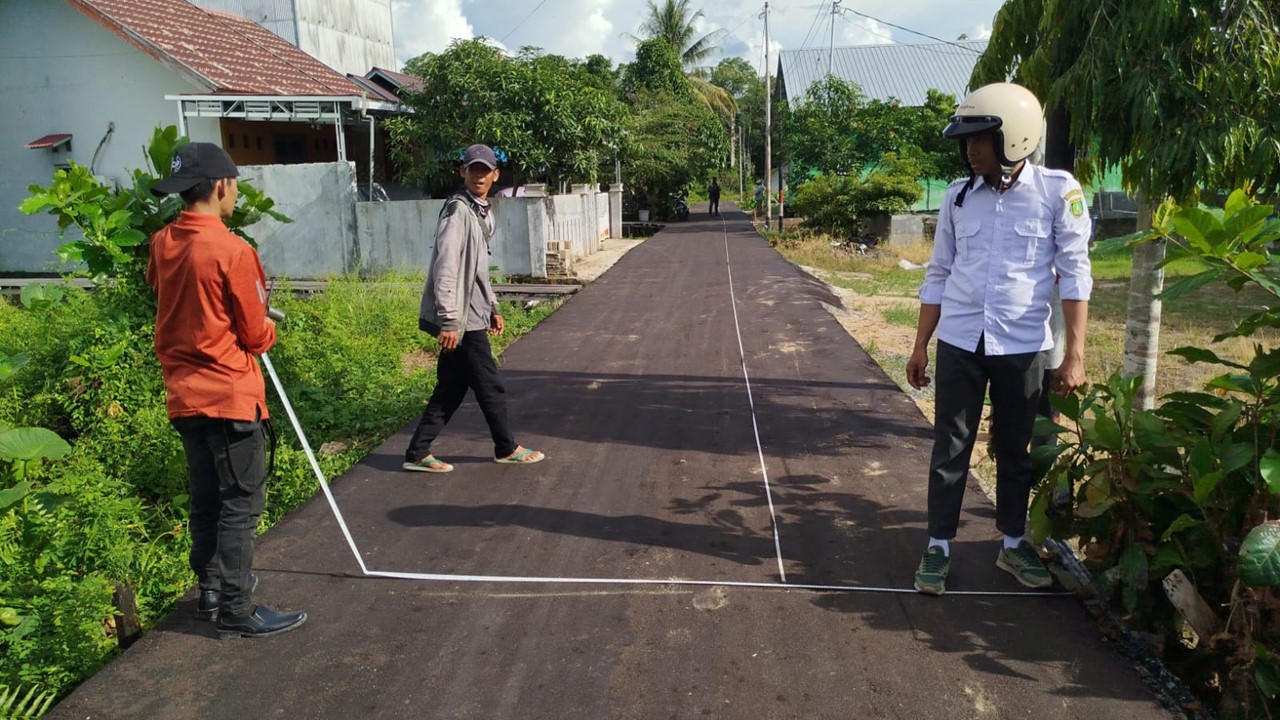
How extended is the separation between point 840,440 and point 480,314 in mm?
2467

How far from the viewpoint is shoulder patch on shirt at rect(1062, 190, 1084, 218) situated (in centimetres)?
339

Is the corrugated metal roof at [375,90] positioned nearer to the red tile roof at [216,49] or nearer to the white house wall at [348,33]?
the red tile roof at [216,49]

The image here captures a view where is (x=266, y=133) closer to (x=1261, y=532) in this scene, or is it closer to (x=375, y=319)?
(x=375, y=319)

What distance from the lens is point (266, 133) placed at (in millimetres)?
19422

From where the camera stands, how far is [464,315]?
5.02 metres

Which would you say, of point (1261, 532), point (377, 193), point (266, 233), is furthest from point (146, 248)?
point (377, 193)

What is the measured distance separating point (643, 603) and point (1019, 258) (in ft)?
6.64

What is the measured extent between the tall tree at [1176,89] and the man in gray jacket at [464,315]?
131 inches

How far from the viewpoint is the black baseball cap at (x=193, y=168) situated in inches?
125

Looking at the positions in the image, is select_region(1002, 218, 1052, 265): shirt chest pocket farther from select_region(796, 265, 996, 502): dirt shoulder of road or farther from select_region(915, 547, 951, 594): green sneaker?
select_region(796, 265, 996, 502): dirt shoulder of road

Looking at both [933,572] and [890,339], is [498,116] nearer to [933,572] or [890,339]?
[890,339]

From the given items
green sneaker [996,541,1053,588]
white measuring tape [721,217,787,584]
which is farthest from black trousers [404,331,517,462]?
green sneaker [996,541,1053,588]

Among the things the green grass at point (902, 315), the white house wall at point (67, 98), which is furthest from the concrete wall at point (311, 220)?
the green grass at point (902, 315)

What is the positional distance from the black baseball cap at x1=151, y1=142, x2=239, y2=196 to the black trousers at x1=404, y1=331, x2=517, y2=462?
1.99 metres
